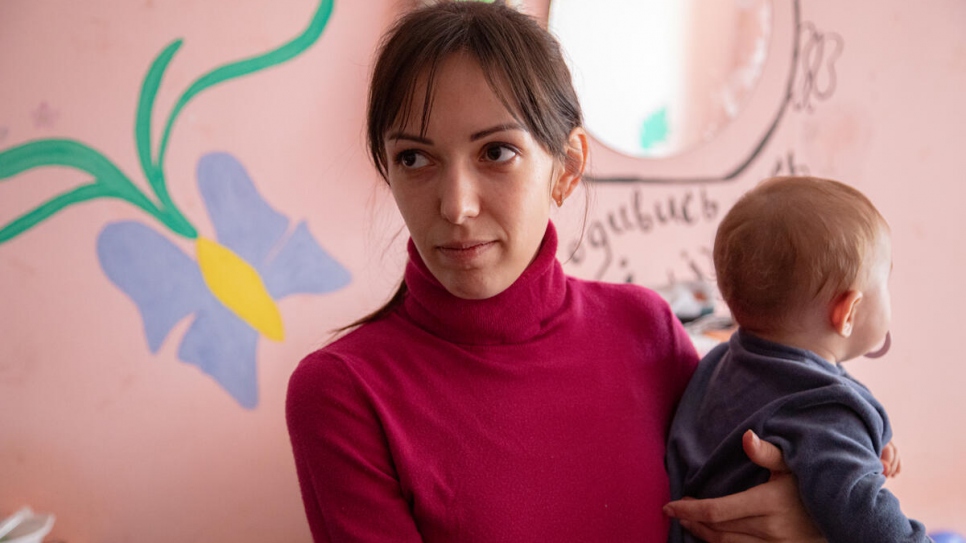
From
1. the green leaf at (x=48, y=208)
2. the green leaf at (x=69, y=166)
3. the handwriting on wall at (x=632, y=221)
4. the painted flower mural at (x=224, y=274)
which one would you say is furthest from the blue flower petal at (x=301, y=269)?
the handwriting on wall at (x=632, y=221)

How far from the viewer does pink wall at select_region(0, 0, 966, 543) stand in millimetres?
1454

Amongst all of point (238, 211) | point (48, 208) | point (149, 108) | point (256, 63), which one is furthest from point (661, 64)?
point (48, 208)

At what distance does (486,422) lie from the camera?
0.93 meters

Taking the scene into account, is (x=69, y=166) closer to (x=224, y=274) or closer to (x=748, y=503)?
(x=224, y=274)

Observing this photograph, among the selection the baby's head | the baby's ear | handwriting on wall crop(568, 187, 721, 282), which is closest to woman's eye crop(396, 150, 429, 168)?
the baby's head

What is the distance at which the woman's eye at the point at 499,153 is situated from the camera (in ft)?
3.00

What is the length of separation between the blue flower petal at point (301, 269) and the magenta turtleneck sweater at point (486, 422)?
2.34 feet

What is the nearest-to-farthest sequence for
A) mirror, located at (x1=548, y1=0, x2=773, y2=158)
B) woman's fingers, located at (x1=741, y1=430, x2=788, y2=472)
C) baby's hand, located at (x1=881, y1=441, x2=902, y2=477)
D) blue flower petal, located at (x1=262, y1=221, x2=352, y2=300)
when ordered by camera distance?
woman's fingers, located at (x1=741, y1=430, x2=788, y2=472) → baby's hand, located at (x1=881, y1=441, x2=902, y2=477) → blue flower petal, located at (x1=262, y1=221, x2=352, y2=300) → mirror, located at (x1=548, y1=0, x2=773, y2=158)

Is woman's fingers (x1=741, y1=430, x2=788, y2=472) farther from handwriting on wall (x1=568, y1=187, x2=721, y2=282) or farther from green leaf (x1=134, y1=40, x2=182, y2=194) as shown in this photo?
green leaf (x1=134, y1=40, x2=182, y2=194)

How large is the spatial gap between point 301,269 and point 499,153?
0.90 meters

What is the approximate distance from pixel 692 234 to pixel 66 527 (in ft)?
5.51

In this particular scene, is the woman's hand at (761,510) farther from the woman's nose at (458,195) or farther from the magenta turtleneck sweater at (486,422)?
the woman's nose at (458,195)

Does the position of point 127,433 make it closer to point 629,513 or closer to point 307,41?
point 307,41

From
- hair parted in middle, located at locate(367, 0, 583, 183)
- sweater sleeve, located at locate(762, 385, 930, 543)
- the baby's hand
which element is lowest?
the baby's hand
